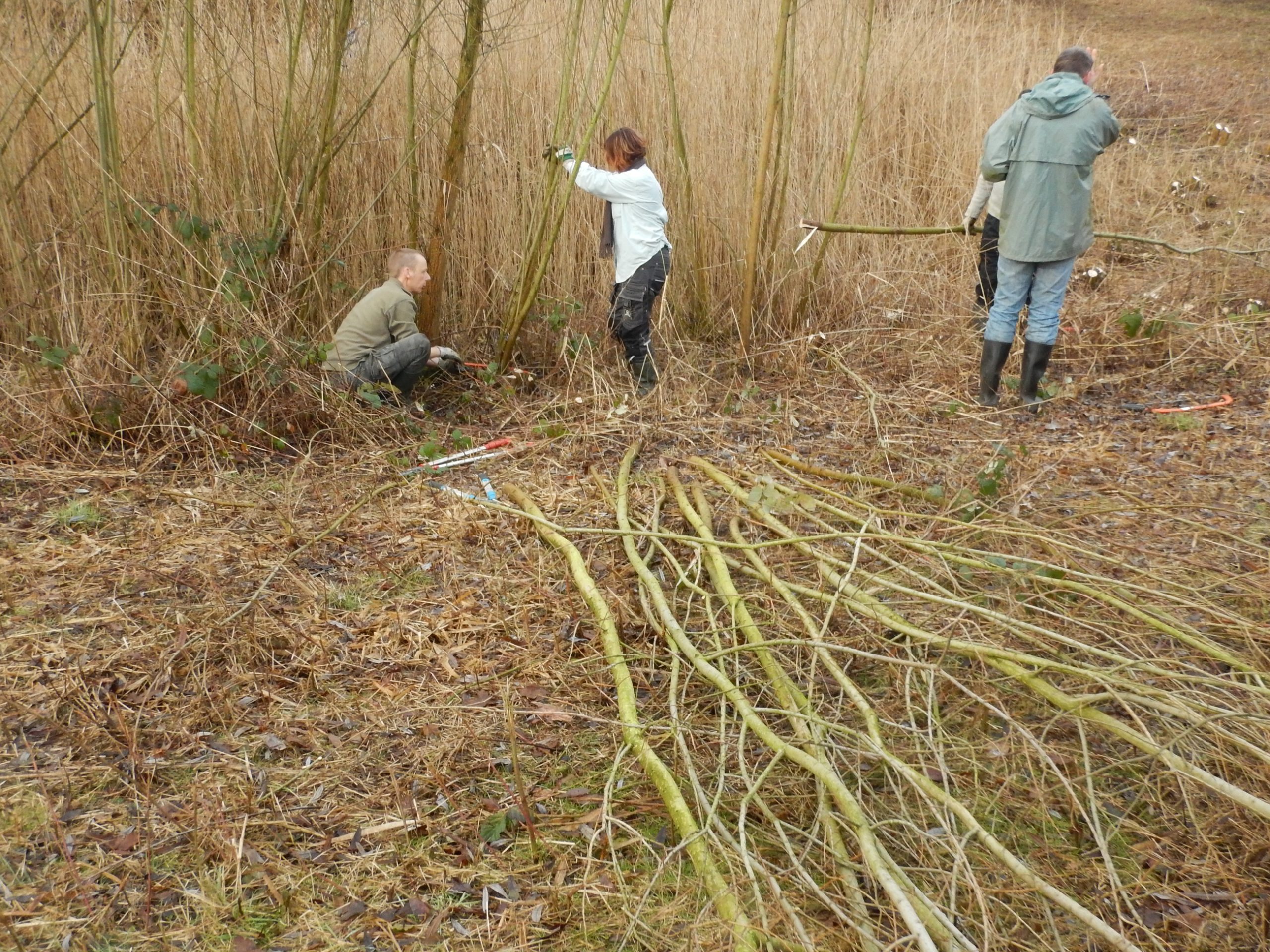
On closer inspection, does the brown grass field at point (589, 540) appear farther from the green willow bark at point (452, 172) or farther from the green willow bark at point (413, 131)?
the green willow bark at point (452, 172)

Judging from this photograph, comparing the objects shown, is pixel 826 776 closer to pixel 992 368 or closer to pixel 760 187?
pixel 992 368

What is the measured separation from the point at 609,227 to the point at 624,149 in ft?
1.25

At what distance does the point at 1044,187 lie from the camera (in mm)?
4508

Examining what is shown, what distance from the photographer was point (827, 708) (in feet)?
8.28

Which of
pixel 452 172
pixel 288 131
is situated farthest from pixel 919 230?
pixel 288 131

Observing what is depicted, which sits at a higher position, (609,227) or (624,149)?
(624,149)

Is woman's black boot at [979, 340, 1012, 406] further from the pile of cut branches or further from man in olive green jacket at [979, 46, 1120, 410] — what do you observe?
the pile of cut branches

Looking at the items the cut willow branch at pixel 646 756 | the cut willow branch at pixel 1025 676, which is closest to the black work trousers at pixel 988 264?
the cut willow branch at pixel 1025 676

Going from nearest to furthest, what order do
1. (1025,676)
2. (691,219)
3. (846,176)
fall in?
(1025,676)
(846,176)
(691,219)

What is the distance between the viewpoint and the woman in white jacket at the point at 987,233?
523cm

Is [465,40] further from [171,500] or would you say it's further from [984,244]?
[984,244]

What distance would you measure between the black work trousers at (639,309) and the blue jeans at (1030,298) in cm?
158

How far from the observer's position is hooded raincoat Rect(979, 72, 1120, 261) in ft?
14.6

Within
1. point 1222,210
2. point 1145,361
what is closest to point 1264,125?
point 1222,210
